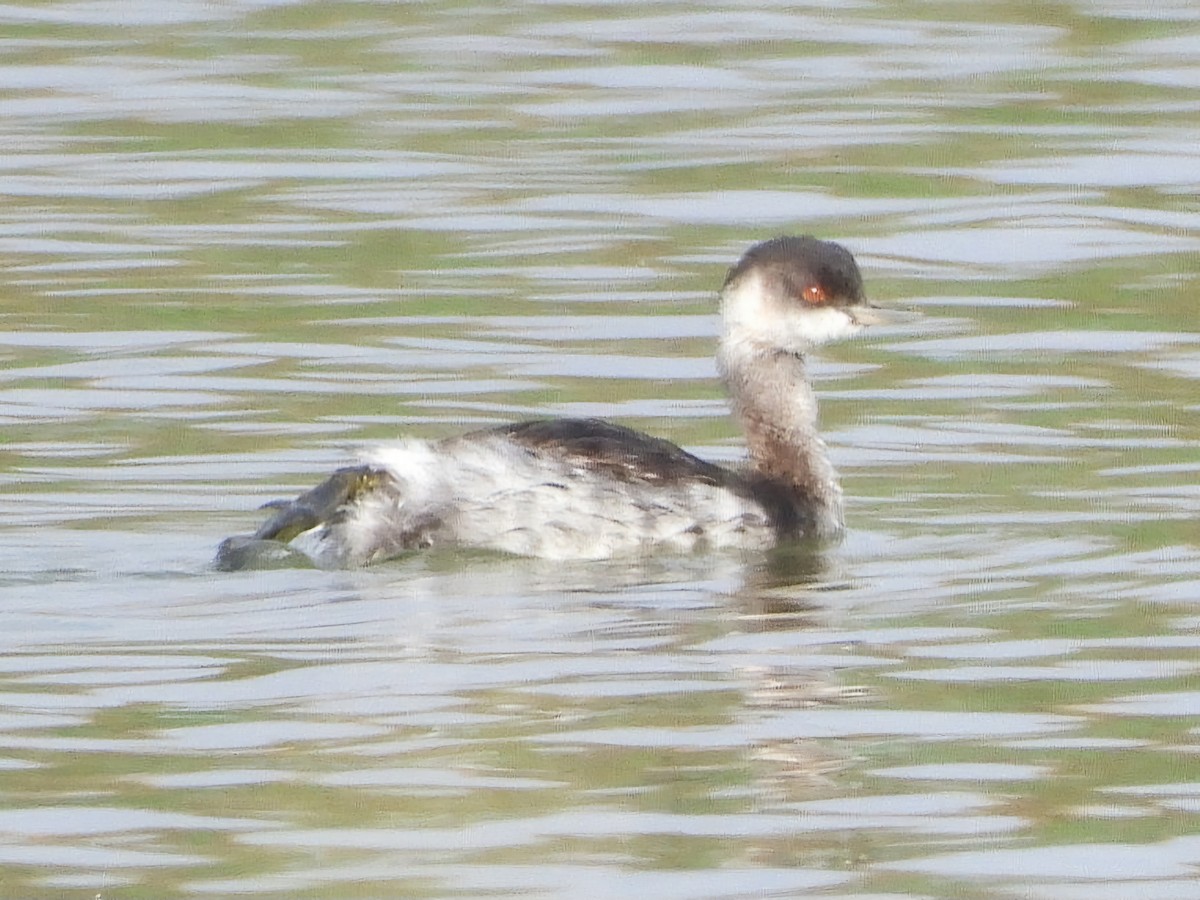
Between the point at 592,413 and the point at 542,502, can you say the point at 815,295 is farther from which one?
the point at 592,413

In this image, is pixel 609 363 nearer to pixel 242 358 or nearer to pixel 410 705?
pixel 242 358

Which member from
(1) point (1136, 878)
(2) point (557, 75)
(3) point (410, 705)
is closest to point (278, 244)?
(2) point (557, 75)

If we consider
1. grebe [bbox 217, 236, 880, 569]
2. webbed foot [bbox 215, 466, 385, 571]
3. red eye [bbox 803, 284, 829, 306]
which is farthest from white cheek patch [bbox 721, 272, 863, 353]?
webbed foot [bbox 215, 466, 385, 571]

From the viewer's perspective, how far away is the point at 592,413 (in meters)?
11.9

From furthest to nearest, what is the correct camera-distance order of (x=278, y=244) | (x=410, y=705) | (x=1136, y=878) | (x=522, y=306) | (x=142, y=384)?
(x=278, y=244) < (x=522, y=306) < (x=142, y=384) < (x=410, y=705) < (x=1136, y=878)

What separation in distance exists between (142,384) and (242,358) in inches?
19.5

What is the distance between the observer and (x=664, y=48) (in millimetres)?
18594

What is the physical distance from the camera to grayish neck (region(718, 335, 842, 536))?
10.5m

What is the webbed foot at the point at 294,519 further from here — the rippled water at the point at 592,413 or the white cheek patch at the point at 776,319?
the white cheek patch at the point at 776,319

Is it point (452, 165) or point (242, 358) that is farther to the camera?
point (452, 165)

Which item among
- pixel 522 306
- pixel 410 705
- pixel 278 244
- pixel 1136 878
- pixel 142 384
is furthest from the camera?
pixel 278 244

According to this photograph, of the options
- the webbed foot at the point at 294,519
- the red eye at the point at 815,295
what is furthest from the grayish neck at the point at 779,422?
the webbed foot at the point at 294,519

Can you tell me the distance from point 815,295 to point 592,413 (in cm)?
143

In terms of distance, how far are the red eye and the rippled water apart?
62 centimetres
